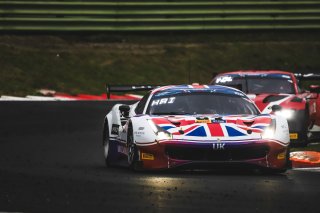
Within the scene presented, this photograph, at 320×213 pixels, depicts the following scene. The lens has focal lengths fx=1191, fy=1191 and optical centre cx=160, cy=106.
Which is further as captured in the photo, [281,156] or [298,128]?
[298,128]

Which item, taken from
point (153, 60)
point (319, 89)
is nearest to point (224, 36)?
point (153, 60)

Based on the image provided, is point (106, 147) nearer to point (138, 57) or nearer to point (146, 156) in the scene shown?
point (146, 156)

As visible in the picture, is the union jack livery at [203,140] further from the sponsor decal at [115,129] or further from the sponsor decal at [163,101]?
the sponsor decal at [115,129]

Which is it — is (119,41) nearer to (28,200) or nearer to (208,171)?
(208,171)

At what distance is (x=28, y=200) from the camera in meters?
8.64

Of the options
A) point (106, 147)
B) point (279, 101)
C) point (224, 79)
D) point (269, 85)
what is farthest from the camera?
point (224, 79)

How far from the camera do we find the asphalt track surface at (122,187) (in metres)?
8.35

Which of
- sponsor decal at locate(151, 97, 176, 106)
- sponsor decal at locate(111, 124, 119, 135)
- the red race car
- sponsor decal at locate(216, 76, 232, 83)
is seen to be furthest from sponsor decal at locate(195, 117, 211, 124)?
sponsor decal at locate(216, 76, 232, 83)

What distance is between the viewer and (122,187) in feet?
32.1

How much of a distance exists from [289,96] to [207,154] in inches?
212

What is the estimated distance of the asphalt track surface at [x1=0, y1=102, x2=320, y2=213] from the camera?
27.4 feet

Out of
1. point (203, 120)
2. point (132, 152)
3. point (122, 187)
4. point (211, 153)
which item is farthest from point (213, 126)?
A: point (122, 187)
